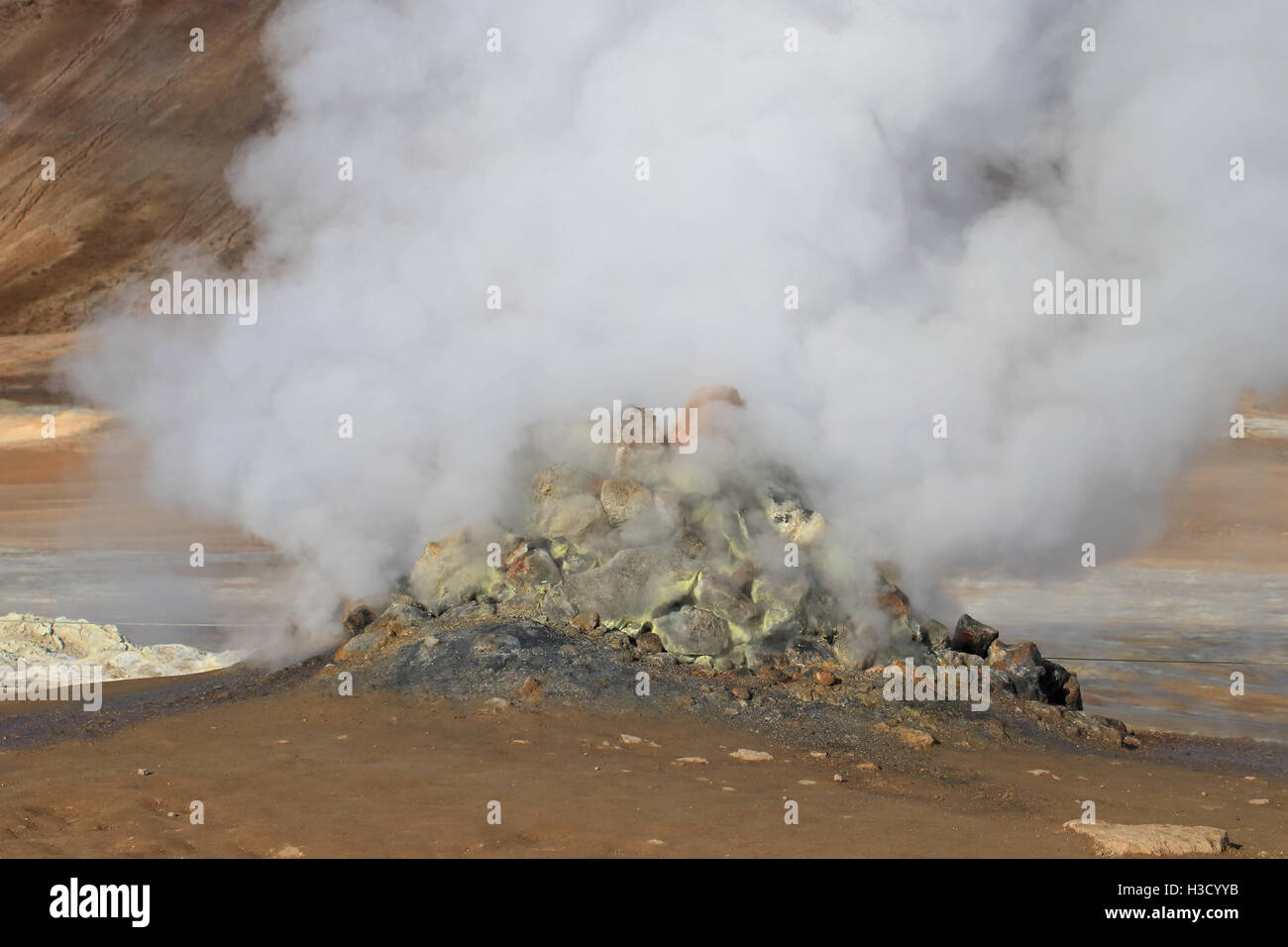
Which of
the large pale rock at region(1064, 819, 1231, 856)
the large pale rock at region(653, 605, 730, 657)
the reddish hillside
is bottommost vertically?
the large pale rock at region(1064, 819, 1231, 856)

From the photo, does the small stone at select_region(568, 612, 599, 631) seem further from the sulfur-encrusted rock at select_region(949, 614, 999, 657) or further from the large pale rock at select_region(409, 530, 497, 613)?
the sulfur-encrusted rock at select_region(949, 614, 999, 657)

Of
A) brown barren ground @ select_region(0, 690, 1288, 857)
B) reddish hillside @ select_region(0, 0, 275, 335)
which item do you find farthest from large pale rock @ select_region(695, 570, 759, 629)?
reddish hillside @ select_region(0, 0, 275, 335)

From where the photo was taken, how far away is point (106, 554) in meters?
11.8

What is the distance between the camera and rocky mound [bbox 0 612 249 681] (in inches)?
311

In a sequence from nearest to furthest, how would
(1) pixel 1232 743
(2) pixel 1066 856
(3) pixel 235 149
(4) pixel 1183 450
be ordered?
1. (2) pixel 1066 856
2. (1) pixel 1232 743
3. (4) pixel 1183 450
4. (3) pixel 235 149

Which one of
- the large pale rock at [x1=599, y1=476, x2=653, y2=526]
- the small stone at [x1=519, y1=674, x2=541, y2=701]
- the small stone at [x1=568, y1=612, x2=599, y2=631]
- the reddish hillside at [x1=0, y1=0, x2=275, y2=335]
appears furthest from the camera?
the reddish hillside at [x1=0, y1=0, x2=275, y2=335]

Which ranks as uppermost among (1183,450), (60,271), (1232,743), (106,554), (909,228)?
(60,271)

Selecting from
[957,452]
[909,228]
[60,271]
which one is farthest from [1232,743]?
[60,271]

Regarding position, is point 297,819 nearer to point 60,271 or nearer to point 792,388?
point 792,388

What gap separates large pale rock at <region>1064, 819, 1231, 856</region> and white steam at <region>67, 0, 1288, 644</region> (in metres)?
3.12

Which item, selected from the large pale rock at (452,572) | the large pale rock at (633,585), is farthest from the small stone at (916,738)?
the large pale rock at (452,572)

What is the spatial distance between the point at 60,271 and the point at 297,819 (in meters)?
21.3

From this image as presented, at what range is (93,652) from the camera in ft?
26.8

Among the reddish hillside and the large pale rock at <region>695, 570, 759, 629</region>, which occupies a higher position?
the reddish hillside
